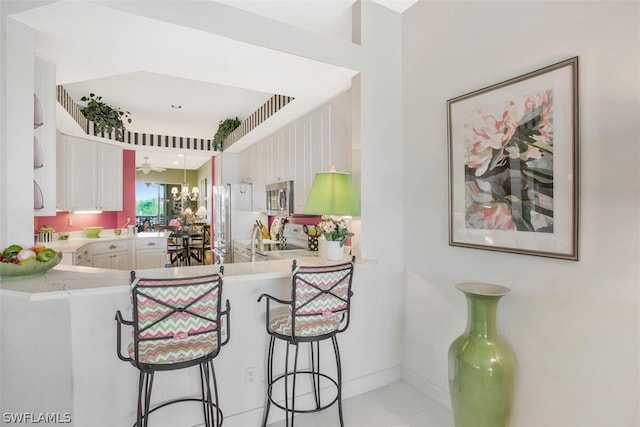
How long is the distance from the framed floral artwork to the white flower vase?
2.52ft

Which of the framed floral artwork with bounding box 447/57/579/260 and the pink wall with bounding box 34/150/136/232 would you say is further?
the pink wall with bounding box 34/150/136/232

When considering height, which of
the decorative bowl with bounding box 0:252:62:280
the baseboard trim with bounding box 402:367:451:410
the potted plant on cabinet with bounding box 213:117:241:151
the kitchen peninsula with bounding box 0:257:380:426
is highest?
the potted plant on cabinet with bounding box 213:117:241:151

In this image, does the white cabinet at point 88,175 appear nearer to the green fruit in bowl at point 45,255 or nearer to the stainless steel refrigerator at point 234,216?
the stainless steel refrigerator at point 234,216

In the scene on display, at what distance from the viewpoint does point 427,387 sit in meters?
2.29

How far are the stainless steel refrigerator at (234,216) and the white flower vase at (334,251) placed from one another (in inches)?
126

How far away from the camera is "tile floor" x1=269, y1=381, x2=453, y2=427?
1.98 metres

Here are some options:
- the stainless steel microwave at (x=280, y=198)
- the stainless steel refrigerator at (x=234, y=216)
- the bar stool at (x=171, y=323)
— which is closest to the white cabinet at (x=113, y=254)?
the stainless steel refrigerator at (x=234, y=216)

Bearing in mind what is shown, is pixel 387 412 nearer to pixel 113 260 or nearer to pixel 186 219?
pixel 113 260

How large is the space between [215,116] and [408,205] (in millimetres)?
3527

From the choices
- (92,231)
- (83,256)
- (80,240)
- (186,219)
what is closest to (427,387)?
(83,256)

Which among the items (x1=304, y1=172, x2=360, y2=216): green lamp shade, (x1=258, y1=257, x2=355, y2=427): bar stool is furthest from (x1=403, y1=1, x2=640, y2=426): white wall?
(x1=258, y1=257, x2=355, y2=427): bar stool

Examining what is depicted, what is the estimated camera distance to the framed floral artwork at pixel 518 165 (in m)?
1.52

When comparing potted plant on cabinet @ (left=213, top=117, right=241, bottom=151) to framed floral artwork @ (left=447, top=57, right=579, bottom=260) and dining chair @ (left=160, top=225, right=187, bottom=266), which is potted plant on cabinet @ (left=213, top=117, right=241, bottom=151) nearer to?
dining chair @ (left=160, top=225, right=187, bottom=266)

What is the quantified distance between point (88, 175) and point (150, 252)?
4.74 feet
